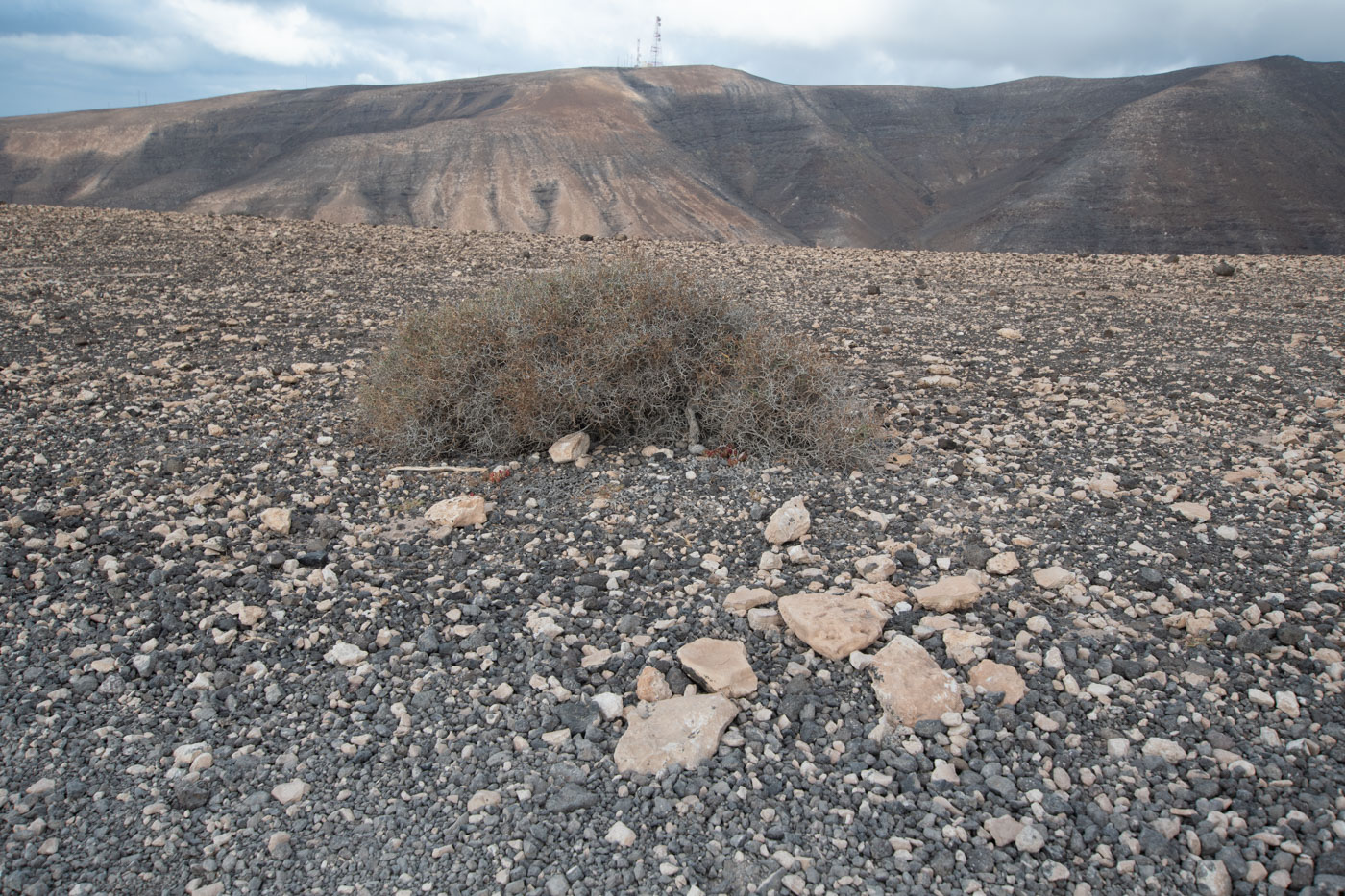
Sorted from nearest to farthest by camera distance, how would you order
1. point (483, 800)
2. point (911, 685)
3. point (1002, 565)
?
point (483, 800) → point (911, 685) → point (1002, 565)

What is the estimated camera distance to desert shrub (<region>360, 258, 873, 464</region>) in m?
4.78

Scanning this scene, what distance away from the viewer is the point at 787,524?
385 cm

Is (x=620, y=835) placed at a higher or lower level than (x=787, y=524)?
lower

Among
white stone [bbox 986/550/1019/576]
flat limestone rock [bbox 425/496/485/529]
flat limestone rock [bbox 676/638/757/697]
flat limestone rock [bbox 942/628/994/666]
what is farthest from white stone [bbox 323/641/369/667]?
white stone [bbox 986/550/1019/576]

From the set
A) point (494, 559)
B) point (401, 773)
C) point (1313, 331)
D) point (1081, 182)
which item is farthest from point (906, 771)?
point (1081, 182)

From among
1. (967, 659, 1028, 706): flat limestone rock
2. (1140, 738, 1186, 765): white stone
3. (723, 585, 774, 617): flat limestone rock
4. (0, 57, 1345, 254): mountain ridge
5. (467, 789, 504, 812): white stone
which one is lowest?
(467, 789, 504, 812): white stone

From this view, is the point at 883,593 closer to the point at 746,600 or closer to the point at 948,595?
the point at 948,595

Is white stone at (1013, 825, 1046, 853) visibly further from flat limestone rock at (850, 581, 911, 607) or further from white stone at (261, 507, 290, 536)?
white stone at (261, 507, 290, 536)

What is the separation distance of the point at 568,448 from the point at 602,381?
0.44 metres

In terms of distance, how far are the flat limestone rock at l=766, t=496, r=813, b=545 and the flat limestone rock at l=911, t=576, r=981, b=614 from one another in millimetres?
643

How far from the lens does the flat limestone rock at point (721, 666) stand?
2.86 m

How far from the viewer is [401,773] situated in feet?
8.44

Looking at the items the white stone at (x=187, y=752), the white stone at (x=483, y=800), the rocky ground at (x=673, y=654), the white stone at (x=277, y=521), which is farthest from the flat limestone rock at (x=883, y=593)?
the white stone at (x=277, y=521)

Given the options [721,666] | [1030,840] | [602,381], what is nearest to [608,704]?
[721,666]
